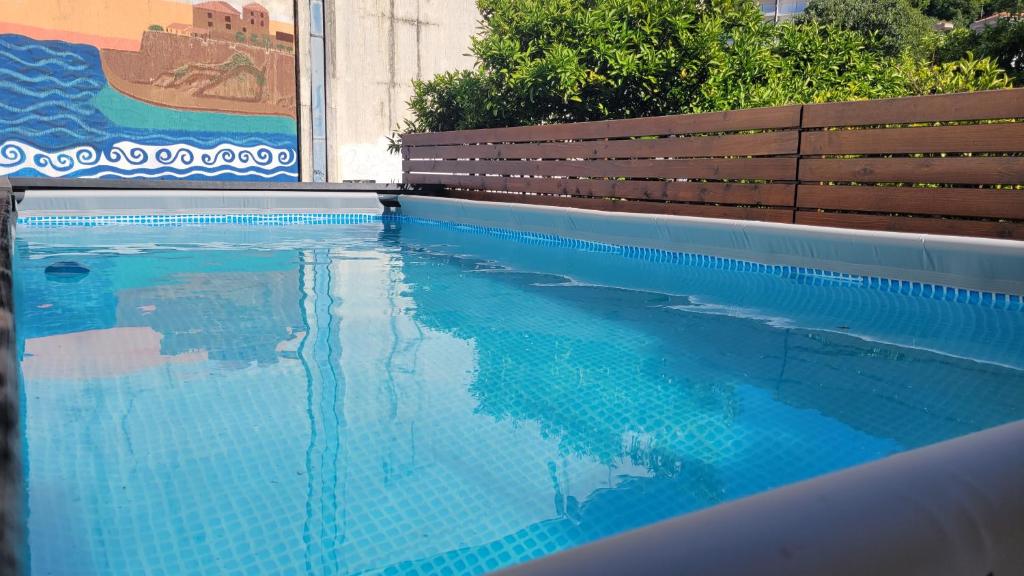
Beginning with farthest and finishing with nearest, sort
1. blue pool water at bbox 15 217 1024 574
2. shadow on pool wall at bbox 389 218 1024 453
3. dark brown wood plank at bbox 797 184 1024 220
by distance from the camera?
dark brown wood plank at bbox 797 184 1024 220, shadow on pool wall at bbox 389 218 1024 453, blue pool water at bbox 15 217 1024 574

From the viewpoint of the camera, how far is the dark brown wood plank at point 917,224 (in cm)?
568

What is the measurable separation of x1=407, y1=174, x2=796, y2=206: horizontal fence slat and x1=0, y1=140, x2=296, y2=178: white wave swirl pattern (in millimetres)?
5229

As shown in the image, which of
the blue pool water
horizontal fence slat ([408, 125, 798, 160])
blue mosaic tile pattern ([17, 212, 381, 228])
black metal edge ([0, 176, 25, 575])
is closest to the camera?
black metal edge ([0, 176, 25, 575])

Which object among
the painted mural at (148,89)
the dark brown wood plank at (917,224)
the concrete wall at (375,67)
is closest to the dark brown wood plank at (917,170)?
the dark brown wood plank at (917,224)

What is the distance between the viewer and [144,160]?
14.6 meters

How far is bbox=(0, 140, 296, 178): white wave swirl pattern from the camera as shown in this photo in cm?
1358

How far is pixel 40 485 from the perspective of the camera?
8.28ft

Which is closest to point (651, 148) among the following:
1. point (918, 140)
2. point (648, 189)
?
point (648, 189)

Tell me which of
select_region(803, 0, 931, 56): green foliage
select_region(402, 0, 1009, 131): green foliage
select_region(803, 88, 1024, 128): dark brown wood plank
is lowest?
select_region(803, 88, 1024, 128): dark brown wood plank

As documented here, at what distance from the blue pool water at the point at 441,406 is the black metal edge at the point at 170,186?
18.1 ft

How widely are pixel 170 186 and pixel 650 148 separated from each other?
7602 mm

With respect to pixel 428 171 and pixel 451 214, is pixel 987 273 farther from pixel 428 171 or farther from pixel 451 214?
pixel 428 171

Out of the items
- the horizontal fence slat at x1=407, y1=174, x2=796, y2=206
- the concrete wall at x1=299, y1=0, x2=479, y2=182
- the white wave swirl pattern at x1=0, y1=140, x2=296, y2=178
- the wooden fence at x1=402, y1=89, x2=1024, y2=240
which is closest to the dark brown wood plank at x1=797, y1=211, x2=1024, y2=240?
the wooden fence at x1=402, y1=89, x2=1024, y2=240

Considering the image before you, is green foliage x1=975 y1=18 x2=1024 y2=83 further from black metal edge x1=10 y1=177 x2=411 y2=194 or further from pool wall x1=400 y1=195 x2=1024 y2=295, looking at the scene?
black metal edge x1=10 y1=177 x2=411 y2=194
